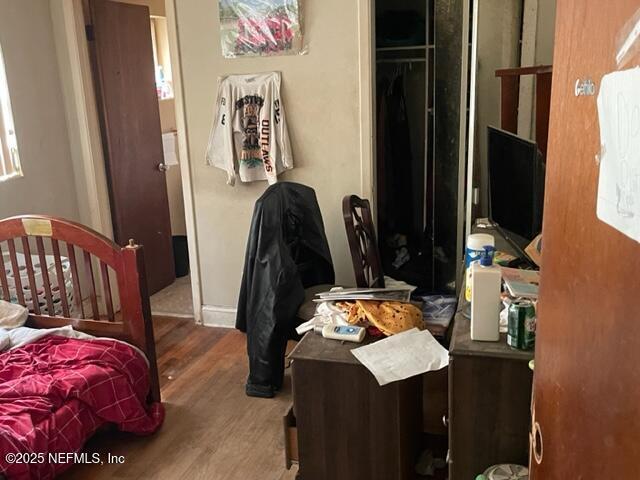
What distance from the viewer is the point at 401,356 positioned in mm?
1888

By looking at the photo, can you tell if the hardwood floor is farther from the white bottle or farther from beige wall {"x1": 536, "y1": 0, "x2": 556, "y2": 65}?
beige wall {"x1": 536, "y1": 0, "x2": 556, "y2": 65}

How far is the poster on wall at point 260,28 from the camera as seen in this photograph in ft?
10.1

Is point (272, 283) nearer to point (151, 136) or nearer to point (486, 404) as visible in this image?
point (486, 404)

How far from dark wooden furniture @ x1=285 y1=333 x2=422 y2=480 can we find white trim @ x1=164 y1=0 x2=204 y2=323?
5.86 ft

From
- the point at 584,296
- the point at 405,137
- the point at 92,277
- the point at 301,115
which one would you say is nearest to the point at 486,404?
the point at 584,296

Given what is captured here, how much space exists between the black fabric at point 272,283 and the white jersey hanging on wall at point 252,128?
36cm

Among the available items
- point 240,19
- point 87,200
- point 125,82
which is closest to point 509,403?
point 240,19

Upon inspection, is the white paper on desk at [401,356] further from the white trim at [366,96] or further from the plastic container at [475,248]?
the white trim at [366,96]

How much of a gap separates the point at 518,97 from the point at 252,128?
4.55 feet

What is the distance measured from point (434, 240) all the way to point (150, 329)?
6.07ft

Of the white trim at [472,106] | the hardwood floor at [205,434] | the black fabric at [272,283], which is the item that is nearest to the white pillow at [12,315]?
the hardwood floor at [205,434]

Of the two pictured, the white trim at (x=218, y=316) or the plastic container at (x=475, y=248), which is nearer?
the plastic container at (x=475, y=248)

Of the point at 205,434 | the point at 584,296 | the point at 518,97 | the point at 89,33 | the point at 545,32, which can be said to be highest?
the point at 89,33

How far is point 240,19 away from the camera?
317 cm
